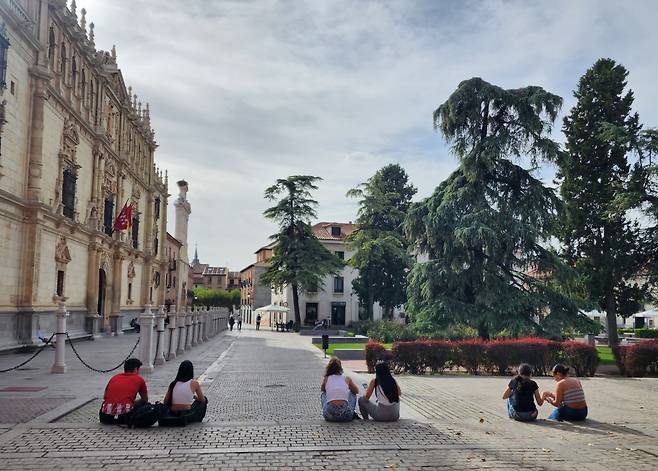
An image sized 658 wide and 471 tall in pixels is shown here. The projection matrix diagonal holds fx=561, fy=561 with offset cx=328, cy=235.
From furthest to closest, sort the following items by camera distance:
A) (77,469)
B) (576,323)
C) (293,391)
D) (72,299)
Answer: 1. (72,299)
2. (576,323)
3. (293,391)
4. (77,469)

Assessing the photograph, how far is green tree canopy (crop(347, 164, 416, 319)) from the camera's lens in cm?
4506

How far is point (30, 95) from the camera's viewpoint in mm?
22047

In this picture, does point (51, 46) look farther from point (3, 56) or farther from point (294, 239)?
point (294, 239)

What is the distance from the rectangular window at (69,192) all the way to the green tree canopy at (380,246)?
2339 centimetres

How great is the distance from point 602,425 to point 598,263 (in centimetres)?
2658

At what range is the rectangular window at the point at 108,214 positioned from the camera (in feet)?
110

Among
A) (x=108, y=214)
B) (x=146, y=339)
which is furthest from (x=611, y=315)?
(x=108, y=214)

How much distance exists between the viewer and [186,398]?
8.48 meters

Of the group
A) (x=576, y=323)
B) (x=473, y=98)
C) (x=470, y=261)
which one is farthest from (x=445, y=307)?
(x=473, y=98)

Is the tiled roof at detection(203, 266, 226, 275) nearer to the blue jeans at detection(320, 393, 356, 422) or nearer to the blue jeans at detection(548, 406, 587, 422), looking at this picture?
the blue jeans at detection(320, 393, 356, 422)

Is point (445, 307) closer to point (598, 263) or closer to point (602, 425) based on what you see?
point (602, 425)

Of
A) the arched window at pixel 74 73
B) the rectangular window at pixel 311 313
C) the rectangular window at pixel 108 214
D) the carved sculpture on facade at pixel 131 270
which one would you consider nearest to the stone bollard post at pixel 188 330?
the rectangular window at pixel 108 214

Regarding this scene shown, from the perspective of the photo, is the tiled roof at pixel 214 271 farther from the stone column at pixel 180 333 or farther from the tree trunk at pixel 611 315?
the stone column at pixel 180 333

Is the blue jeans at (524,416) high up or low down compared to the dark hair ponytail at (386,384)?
down
